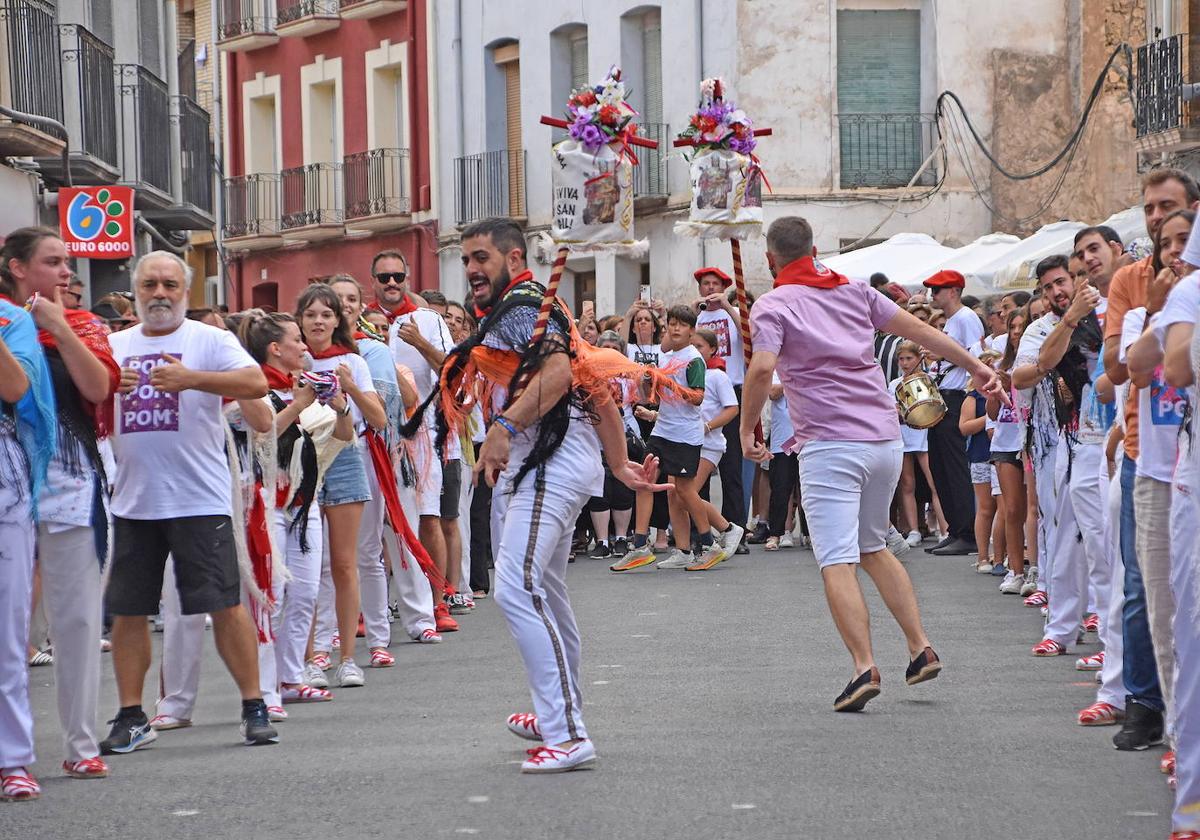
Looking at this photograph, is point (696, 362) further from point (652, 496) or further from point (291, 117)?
point (291, 117)

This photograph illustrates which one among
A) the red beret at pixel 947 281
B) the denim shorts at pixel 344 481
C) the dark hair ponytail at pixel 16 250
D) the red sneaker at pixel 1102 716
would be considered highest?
the dark hair ponytail at pixel 16 250

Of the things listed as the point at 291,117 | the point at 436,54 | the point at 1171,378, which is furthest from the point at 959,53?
the point at 1171,378

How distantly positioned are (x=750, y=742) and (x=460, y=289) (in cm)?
2901

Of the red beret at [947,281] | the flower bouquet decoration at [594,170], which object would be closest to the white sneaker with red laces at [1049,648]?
the flower bouquet decoration at [594,170]

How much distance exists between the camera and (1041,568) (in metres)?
12.7

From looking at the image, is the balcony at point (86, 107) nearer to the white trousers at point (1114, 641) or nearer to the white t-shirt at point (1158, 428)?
the white trousers at point (1114, 641)

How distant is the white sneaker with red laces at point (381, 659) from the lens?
36.7ft

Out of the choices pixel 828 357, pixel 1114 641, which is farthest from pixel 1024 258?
pixel 1114 641

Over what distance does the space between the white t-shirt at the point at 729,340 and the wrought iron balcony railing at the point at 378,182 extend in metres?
19.9

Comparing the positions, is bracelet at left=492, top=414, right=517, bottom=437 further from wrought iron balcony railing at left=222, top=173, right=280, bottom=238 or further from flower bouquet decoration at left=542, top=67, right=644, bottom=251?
wrought iron balcony railing at left=222, top=173, right=280, bottom=238

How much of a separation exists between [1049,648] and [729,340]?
8149 millimetres

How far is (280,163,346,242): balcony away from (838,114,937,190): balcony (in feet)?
37.1

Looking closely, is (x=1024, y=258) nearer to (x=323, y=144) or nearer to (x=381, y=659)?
(x=381, y=659)

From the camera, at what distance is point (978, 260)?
912 inches
